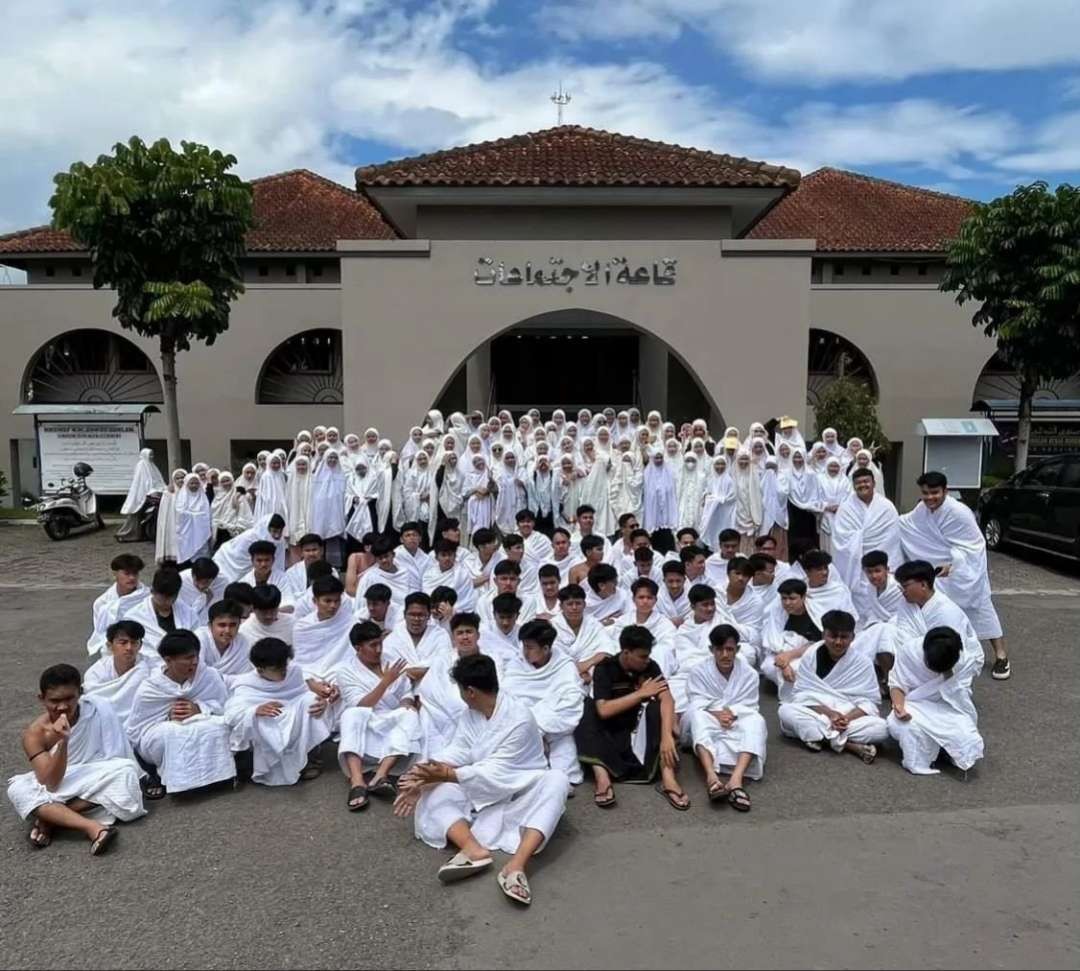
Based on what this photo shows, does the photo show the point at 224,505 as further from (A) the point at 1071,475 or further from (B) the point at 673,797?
(A) the point at 1071,475

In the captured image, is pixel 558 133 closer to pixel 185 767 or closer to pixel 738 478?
pixel 738 478

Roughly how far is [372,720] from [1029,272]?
13247 millimetres

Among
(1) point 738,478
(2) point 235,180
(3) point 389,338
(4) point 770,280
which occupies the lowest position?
(1) point 738,478

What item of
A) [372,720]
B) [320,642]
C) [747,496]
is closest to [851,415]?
[747,496]

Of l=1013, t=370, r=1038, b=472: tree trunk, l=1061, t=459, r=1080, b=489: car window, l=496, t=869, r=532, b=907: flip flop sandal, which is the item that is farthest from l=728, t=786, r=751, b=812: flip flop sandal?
l=1013, t=370, r=1038, b=472: tree trunk

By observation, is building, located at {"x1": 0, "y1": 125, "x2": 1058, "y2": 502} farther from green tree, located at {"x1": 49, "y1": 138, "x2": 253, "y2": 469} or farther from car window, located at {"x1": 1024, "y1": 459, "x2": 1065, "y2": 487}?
car window, located at {"x1": 1024, "y1": 459, "x2": 1065, "y2": 487}

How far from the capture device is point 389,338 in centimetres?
1389

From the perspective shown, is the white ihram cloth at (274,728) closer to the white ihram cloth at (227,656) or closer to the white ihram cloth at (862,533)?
the white ihram cloth at (227,656)

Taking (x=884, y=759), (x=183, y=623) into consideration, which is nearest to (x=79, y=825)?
(x=183, y=623)

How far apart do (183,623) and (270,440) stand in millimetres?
13857

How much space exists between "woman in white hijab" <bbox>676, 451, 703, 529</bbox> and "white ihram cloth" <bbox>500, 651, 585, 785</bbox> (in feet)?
19.3

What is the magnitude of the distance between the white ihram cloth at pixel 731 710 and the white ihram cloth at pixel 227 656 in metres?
2.84

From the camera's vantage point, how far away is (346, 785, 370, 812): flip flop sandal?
474 cm

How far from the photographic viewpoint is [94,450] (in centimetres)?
1683
